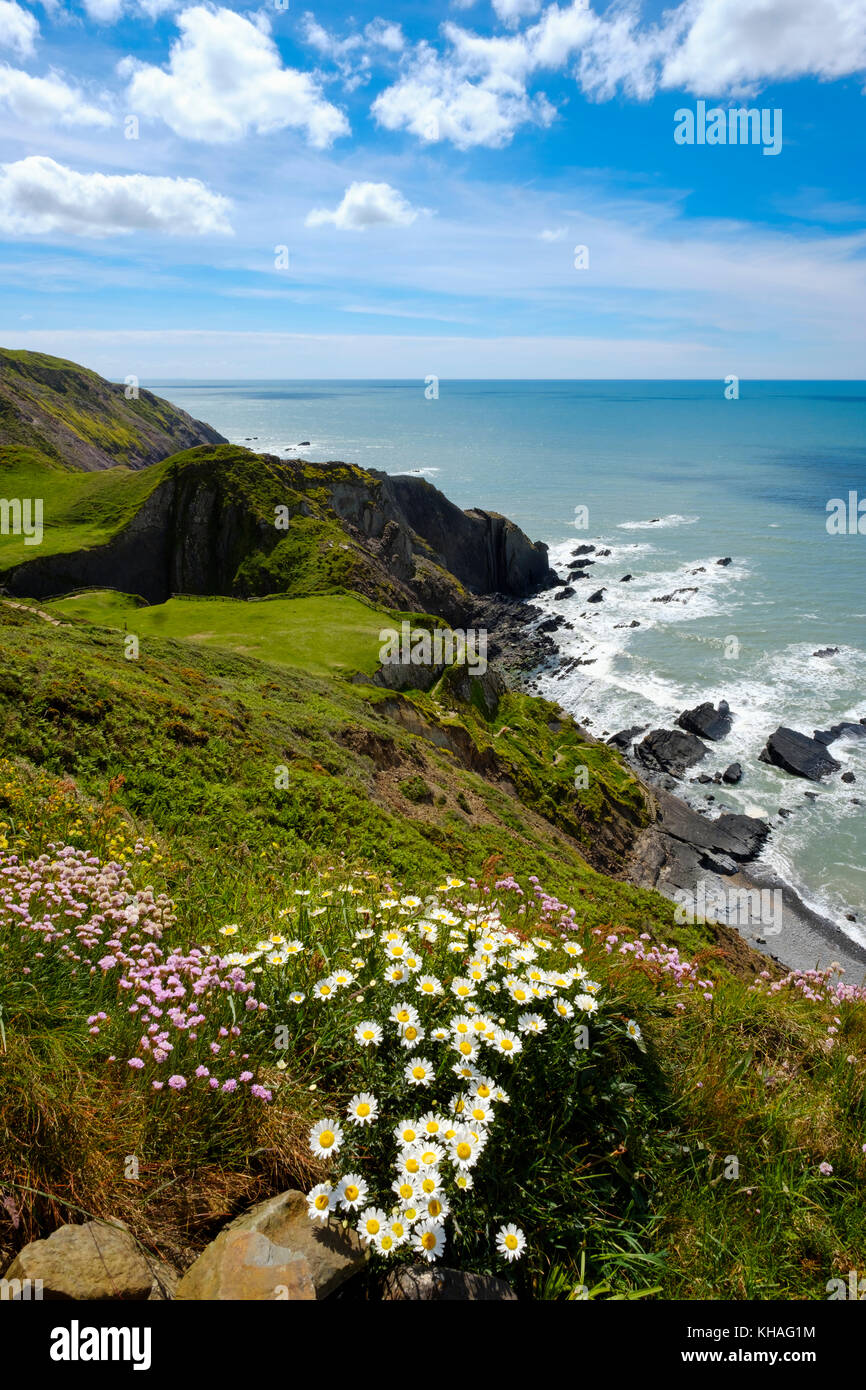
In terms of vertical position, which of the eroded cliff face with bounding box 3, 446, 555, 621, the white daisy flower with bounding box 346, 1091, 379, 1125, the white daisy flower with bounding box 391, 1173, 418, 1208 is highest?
the eroded cliff face with bounding box 3, 446, 555, 621

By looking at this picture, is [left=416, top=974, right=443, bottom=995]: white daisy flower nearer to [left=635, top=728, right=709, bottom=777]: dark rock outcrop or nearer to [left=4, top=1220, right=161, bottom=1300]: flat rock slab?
[left=4, top=1220, right=161, bottom=1300]: flat rock slab

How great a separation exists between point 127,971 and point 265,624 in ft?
111

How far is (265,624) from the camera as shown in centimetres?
3697

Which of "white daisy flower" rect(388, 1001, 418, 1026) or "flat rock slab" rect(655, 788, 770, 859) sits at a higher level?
"white daisy flower" rect(388, 1001, 418, 1026)

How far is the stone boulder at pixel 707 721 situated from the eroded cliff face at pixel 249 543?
23.0 m

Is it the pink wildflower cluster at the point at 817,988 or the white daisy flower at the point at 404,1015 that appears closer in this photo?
the white daisy flower at the point at 404,1015

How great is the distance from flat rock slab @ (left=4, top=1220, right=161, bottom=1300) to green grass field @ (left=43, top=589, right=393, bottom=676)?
88.8 ft

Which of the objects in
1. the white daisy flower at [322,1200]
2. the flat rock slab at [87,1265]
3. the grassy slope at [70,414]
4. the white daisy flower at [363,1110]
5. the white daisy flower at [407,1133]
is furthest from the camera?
the grassy slope at [70,414]

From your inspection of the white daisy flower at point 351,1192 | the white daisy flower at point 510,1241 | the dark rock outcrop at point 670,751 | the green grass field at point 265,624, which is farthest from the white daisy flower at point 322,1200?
the dark rock outcrop at point 670,751

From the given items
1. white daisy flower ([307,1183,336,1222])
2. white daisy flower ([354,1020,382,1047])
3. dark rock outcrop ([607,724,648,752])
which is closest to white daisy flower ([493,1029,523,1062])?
white daisy flower ([354,1020,382,1047])

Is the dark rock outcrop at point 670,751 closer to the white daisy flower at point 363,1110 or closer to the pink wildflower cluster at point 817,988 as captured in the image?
the pink wildflower cluster at point 817,988

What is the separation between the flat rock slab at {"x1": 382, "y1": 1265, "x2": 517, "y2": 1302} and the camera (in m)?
3.14

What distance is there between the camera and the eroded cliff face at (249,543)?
168ft
